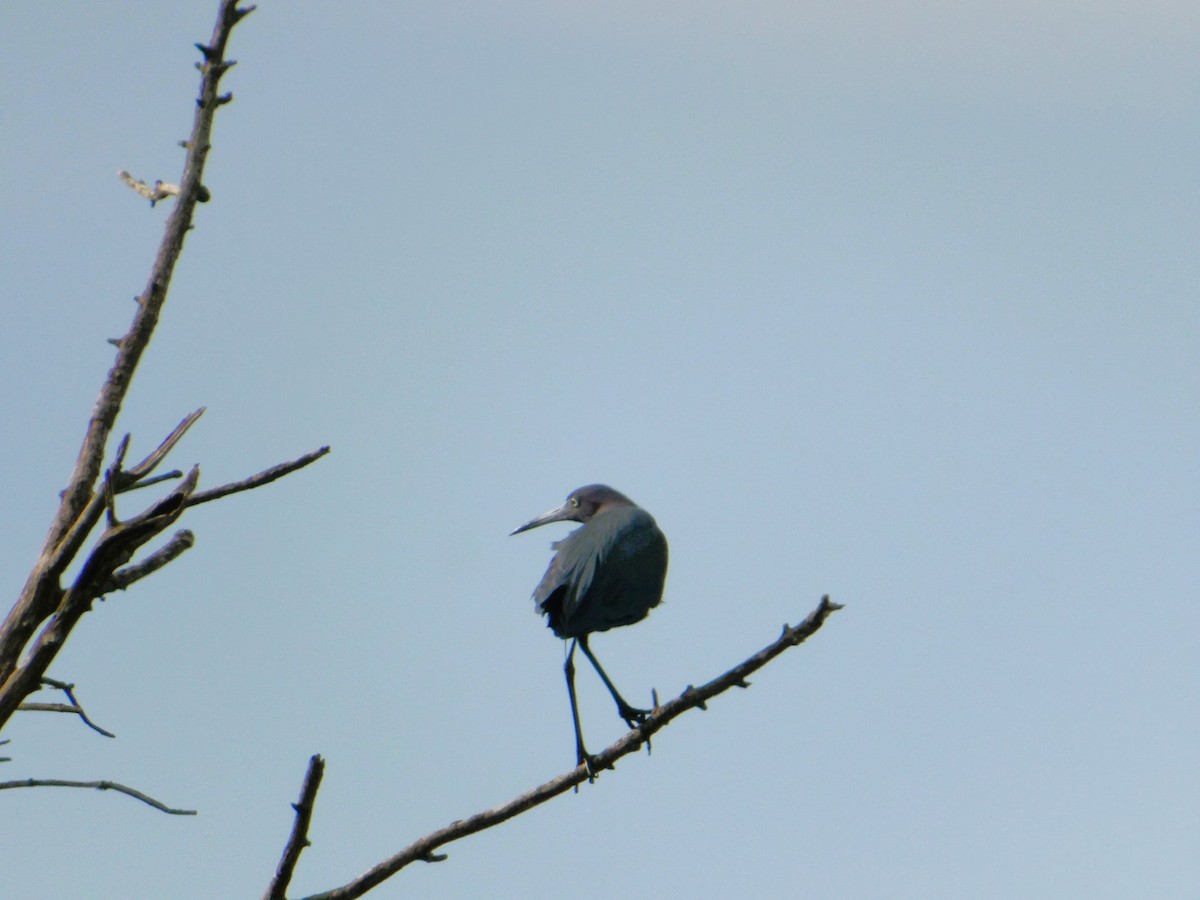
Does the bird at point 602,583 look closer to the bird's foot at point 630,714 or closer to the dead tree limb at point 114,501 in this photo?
the bird's foot at point 630,714

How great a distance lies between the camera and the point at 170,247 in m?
4.72

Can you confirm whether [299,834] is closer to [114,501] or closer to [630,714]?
[114,501]

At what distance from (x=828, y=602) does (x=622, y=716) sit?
3.40 metres

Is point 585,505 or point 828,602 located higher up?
point 585,505

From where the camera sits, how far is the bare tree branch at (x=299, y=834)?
148 inches

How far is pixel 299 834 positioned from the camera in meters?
3.88

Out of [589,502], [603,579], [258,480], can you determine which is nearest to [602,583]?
[603,579]

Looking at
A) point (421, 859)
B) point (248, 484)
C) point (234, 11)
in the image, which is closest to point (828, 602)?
point (421, 859)

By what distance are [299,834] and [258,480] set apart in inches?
46.7

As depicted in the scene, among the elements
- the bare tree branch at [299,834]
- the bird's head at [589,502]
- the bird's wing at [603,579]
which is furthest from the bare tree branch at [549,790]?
the bird's head at [589,502]

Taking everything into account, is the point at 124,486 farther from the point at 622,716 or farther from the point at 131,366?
the point at 622,716

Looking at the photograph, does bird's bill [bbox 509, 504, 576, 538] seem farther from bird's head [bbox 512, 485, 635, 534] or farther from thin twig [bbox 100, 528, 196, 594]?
thin twig [bbox 100, 528, 196, 594]

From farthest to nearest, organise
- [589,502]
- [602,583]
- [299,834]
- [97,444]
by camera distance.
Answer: [589,502], [602,583], [97,444], [299,834]

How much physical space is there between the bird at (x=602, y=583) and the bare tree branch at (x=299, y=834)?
2.99m
